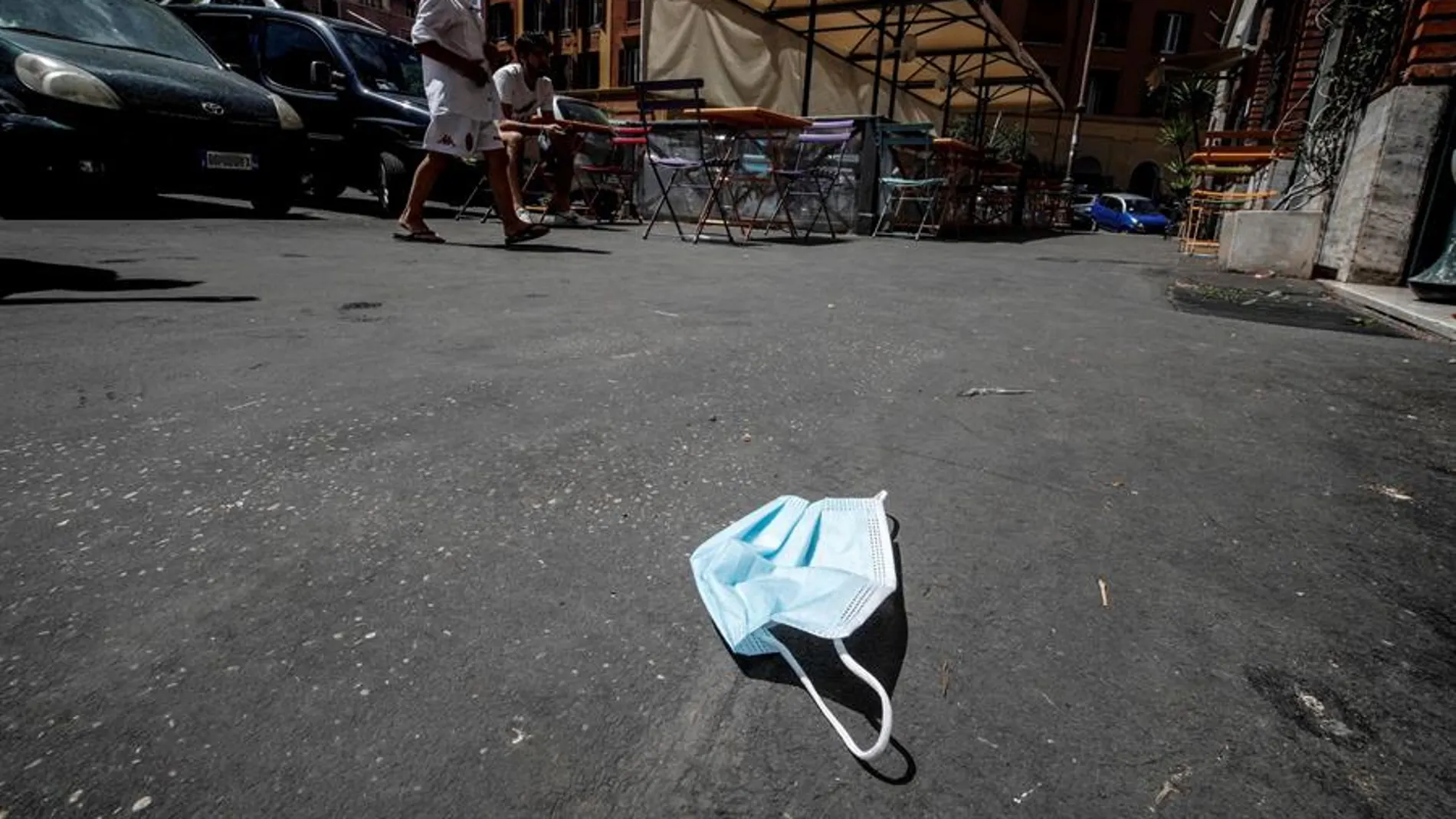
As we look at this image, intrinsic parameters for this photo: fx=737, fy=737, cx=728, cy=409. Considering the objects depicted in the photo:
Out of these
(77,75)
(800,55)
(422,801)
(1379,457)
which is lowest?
(422,801)

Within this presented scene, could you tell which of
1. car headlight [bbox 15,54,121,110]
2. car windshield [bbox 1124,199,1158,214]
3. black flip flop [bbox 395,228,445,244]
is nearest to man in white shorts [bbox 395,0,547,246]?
black flip flop [bbox 395,228,445,244]

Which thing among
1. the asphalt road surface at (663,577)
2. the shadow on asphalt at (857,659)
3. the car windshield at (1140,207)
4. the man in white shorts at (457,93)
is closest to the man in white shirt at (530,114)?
the man in white shorts at (457,93)

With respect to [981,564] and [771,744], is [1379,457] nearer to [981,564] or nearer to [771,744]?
[981,564]

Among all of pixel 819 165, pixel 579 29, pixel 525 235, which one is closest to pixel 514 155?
pixel 525 235

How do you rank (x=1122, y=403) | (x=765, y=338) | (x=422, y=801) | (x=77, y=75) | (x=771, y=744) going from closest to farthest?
(x=422, y=801) → (x=771, y=744) → (x=1122, y=403) → (x=765, y=338) → (x=77, y=75)

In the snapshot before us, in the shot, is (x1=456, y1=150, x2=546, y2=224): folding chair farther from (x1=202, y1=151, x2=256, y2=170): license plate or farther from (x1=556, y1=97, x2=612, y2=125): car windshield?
(x1=202, y1=151, x2=256, y2=170): license plate

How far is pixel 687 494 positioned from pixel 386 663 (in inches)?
28.1

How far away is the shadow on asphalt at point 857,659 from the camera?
1001 millimetres

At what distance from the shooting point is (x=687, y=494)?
1.60 m

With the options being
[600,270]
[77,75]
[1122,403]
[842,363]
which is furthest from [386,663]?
[77,75]

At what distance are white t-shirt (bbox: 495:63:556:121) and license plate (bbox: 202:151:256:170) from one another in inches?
97.4

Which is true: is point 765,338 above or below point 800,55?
below

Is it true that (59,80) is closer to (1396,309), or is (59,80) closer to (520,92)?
(520,92)

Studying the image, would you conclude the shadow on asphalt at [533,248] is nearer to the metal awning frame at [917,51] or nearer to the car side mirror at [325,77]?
the car side mirror at [325,77]
